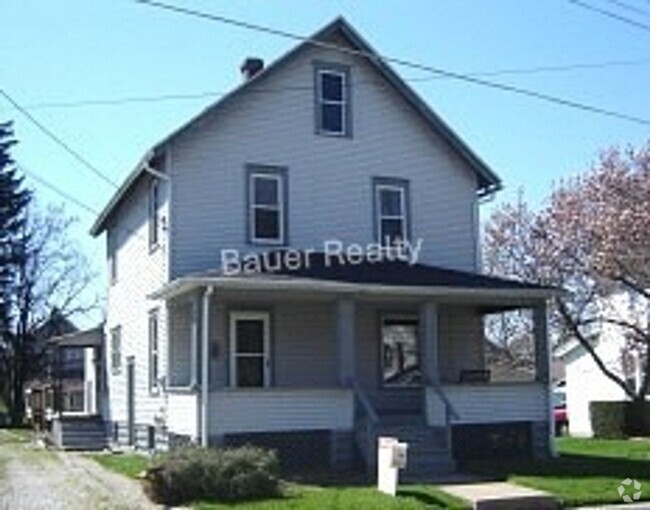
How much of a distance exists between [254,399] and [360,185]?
286 inches

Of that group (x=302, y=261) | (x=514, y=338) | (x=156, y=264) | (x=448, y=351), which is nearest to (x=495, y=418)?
(x=448, y=351)

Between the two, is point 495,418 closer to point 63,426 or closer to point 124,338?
point 124,338

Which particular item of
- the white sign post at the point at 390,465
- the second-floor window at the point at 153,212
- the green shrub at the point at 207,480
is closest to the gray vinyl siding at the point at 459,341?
the second-floor window at the point at 153,212

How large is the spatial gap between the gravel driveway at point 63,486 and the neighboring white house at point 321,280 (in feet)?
6.67

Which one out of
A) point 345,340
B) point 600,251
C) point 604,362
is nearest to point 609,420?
point 600,251

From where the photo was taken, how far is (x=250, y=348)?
2523 centimetres

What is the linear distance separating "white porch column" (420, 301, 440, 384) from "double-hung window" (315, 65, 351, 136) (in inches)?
224

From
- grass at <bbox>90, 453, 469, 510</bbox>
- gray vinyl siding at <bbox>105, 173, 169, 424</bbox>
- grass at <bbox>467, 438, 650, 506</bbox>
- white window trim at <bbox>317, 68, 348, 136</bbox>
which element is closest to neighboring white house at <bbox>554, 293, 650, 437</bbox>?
grass at <bbox>467, 438, 650, 506</bbox>

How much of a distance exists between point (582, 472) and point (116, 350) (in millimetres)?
16470

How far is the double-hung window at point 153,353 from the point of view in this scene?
89.7 feet

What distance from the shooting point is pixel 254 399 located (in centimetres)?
2219

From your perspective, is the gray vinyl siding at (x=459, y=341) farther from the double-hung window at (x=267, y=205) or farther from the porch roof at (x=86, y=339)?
the porch roof at (x=86, y=339)

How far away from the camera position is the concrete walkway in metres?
17.3

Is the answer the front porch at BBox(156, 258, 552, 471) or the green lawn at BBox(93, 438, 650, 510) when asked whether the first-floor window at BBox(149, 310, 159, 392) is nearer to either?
the front porch at BBox(156, 258, 552, 471)
